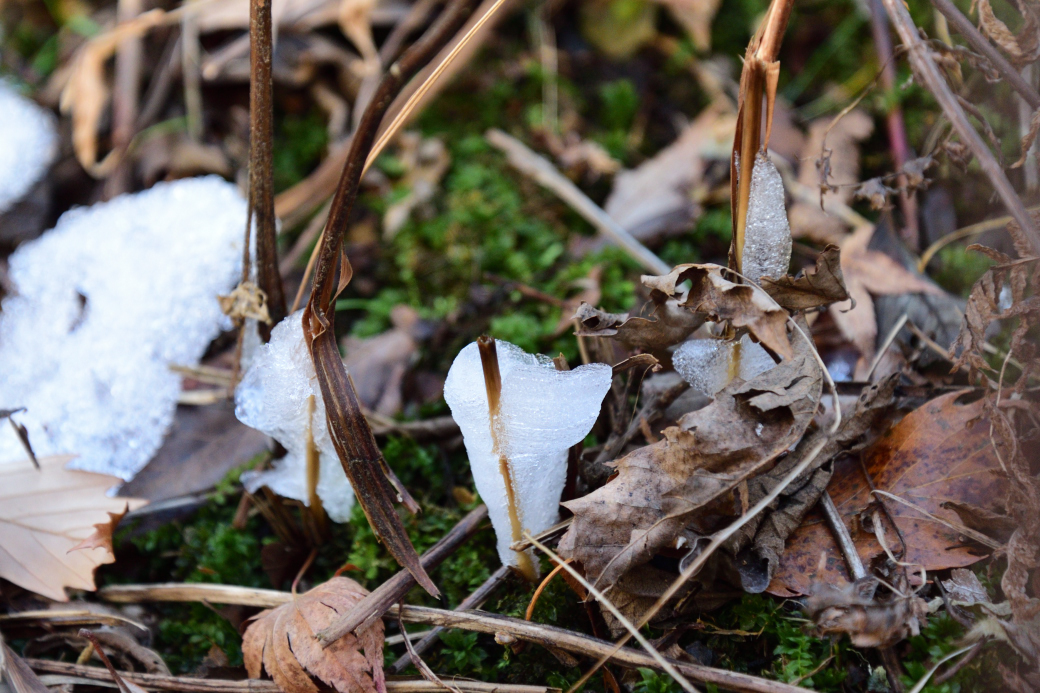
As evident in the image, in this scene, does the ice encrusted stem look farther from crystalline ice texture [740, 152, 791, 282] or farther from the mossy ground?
crystalline ice texture [740, 152, 791, 282]

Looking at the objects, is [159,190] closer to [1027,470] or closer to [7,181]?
[7,181]

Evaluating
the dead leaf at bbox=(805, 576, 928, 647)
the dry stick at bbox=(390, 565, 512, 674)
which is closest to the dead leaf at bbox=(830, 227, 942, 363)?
the dead leaf at bbox=(805, 576, 928, 647)

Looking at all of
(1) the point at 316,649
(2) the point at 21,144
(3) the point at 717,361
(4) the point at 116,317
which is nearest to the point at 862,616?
(3) the point at 717,361

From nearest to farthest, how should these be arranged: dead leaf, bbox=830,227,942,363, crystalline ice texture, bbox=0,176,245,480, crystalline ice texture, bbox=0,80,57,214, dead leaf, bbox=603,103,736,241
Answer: dead leaf, bbox=830,227,942,363
crystalline ice texture, bbox=0,176,245,480
dead leaf, bbox=603,103,736,241
crystalline ice texture, bbox=0,80,57,214

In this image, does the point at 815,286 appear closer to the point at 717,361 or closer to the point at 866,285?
the point at 717,361

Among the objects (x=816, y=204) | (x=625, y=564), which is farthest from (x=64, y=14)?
(x=625, y=564)

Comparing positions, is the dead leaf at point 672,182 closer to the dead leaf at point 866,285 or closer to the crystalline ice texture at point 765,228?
the dead leaf at point 866,285

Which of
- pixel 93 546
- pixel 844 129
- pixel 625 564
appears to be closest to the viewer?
pixel 625 564
